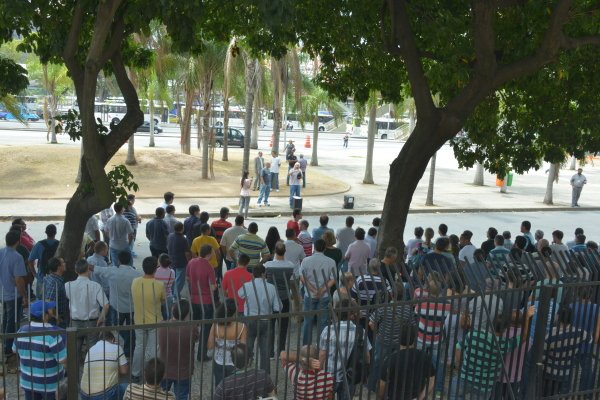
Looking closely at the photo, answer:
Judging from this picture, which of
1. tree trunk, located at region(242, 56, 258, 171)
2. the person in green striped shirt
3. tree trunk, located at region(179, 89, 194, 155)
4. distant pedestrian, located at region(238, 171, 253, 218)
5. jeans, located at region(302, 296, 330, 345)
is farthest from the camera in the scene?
tree trunk, located at region(179, 89, 194, 155)

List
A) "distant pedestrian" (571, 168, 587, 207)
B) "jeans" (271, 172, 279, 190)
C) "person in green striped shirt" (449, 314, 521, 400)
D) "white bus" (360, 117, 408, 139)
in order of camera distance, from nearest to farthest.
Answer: "person in green striped shirt" (449, 314, 521, 400)
"jeans" (271, 172, 279, 190)
"distant pedestrian" (571, 168, 587, 207)
"white bus" (360, 117, 408, 139)

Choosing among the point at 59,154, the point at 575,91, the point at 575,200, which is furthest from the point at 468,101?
the point at 59,154

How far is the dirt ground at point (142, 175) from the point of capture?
24250 mm

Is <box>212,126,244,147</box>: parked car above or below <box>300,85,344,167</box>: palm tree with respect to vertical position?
below

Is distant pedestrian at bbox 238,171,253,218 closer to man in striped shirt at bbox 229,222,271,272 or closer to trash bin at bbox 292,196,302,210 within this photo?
trash bin at bbox 292,196,302,210

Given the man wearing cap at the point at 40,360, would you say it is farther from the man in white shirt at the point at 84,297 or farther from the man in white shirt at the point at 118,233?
the man in white shirt at the point at 118,233

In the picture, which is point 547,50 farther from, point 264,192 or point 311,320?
point 264,192

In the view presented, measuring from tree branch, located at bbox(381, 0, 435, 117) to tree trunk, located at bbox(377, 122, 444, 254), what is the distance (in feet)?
1.14

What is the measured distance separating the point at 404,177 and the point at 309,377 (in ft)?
22.0

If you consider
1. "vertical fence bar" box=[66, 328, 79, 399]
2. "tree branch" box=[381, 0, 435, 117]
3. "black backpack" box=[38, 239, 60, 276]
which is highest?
"tree branch" box=[381, 0, 435, 117]

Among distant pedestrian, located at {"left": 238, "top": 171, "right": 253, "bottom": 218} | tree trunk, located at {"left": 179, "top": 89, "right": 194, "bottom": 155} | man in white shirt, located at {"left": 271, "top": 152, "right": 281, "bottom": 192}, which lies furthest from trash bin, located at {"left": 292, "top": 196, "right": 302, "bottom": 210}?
tree trunk, located at {"left": 179, "top": 89, "right": 194, "bottom": 155}

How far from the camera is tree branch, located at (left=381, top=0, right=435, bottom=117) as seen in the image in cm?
1132


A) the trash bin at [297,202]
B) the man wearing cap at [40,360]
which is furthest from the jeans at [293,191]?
the man wearing cap at [40,360]

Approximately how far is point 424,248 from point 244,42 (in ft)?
20.0
